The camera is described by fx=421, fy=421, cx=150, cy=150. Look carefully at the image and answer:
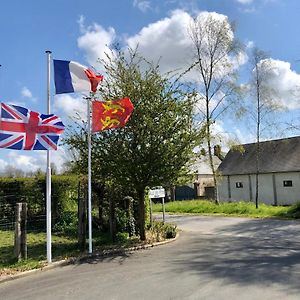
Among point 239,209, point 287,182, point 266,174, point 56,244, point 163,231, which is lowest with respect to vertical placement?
point 56,244

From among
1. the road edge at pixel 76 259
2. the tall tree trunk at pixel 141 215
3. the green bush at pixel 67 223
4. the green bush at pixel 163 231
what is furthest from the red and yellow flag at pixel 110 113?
the green bush at pixel 67 223

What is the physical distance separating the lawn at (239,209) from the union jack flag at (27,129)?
56.4 feet

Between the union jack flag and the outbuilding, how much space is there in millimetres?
25167

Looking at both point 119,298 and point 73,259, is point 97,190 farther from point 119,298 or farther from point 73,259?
point 119,298

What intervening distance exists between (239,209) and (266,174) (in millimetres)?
13070

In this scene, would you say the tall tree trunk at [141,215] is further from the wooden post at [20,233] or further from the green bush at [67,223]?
the wooden post at [20,233]

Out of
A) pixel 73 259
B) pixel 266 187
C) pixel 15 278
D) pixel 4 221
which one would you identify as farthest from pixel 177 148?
pixel 266 187

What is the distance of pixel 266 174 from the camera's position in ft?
134

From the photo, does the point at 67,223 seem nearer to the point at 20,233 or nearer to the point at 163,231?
the point at 163,231

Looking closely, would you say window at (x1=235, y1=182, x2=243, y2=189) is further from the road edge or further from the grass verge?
the road edge

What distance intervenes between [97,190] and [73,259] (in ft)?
17.7

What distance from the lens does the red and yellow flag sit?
40.1 feet

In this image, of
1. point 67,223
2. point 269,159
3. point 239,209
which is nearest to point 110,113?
point 67,223

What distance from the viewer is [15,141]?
34.3 feet
